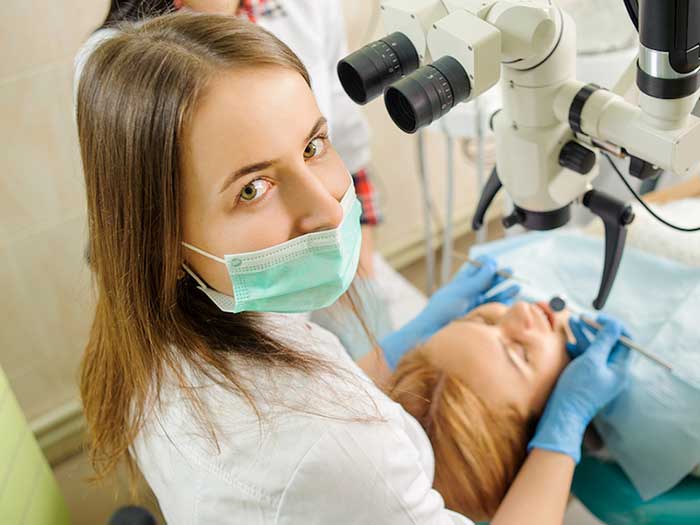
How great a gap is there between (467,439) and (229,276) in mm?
647

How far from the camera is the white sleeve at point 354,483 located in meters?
0.94

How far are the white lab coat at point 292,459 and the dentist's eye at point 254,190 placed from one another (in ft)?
0.76

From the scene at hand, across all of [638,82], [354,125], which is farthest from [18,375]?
[638,82]

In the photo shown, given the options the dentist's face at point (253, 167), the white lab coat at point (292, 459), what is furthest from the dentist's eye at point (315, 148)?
the white lab coat at point (292, 459)

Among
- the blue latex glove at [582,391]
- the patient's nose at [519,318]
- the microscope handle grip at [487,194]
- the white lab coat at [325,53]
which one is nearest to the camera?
the microscope handle grip at [487,194]

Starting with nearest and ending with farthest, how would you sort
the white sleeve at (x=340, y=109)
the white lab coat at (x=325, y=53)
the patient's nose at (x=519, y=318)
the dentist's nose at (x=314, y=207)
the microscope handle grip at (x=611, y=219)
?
1. the dentist's nose at (x=314, y=207)
2. the microscope handle grip at (x=611, y=219)
3. the patient's nose at (x=519, y=318)
4. the white lab coat at (x=325, y=53)
5. the white sleeve at (x=340, y=109)

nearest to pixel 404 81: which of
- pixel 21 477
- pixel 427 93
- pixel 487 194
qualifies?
pixel 427 93

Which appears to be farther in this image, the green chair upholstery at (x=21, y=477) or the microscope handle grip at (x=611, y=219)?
the green chair upholstery at (x=21, y=477)

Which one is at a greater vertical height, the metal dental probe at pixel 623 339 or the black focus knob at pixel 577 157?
the black focus knob at pixel 577 157

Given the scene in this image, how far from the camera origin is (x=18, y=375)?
7.03 feet

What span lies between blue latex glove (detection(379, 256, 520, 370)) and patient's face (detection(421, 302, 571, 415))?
0.12 meters

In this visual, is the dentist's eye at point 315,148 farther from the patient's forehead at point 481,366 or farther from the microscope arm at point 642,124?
the patient's forehead at point 481,366

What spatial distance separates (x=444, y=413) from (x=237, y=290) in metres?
0.60

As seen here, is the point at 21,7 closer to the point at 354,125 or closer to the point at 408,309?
the point at 354,125
